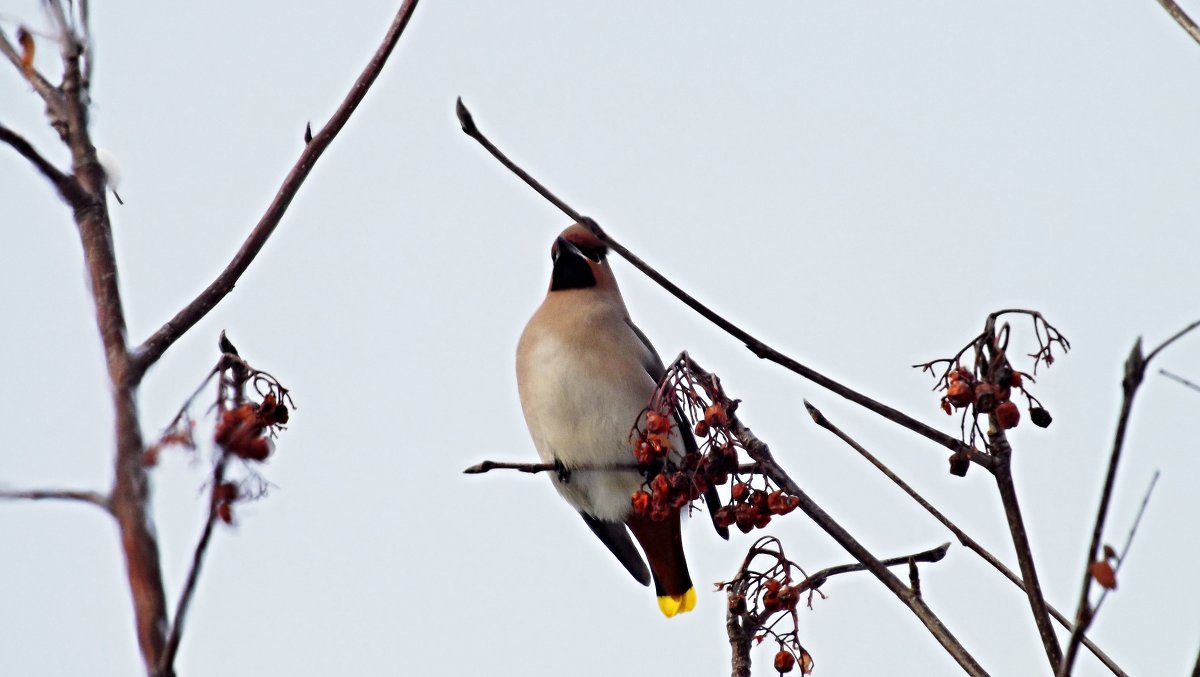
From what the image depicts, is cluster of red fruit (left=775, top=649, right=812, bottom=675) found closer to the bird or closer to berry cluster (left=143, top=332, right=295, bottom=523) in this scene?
berry cluster (left=143, top=332, right=295, bottom=523)

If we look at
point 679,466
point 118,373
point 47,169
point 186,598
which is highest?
point 679,466

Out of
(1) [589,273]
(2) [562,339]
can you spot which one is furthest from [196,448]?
→ (1) [589,273]

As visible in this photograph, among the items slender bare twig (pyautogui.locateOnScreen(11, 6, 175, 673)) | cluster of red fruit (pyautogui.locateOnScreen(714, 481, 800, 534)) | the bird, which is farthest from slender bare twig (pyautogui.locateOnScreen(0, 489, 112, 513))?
the bird

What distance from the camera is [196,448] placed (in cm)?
164

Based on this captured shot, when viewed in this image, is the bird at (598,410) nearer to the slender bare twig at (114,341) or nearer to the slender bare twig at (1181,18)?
the slender bare twig at (1181,18)

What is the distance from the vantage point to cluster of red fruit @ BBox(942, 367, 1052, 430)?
6.22 ft

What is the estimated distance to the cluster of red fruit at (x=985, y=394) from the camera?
190 centimetres

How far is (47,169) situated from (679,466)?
1.51 m

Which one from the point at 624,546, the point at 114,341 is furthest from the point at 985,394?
the point at 624,546

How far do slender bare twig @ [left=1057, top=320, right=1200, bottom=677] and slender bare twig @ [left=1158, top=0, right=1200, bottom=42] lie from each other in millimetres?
626

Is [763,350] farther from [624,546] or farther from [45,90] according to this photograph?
[624,546]

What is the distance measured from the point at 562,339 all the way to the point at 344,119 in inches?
112

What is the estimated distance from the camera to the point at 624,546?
4.88 m

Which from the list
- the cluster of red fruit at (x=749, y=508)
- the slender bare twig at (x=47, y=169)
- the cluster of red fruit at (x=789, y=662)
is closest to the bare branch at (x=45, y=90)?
the slender bare twig at (x=47, y=169)
